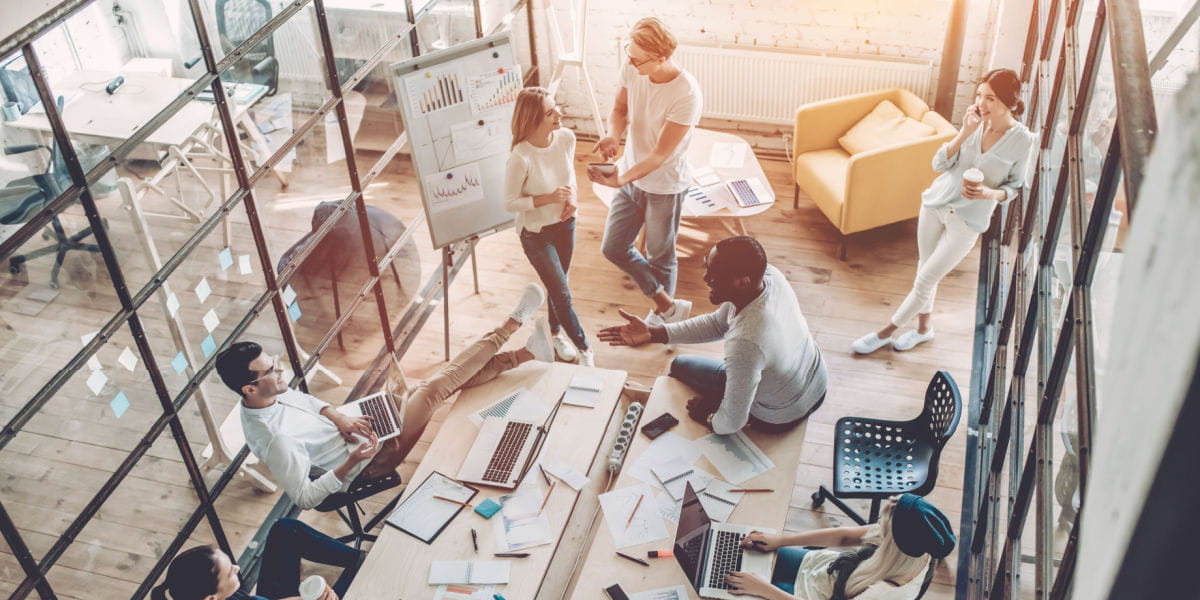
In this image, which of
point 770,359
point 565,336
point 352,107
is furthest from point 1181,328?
point 565,336

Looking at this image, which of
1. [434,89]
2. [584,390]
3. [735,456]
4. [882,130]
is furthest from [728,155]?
[735,456]

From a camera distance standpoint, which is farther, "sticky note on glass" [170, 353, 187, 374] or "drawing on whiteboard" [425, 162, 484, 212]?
"drawing on whiteboard" [425, 162, 484, 212]

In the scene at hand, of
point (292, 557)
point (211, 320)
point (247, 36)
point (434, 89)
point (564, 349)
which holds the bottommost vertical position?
point (564, 349)

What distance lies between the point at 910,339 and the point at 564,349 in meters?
1.88

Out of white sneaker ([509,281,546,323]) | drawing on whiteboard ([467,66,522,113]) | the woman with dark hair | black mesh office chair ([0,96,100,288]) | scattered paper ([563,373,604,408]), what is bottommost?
the woman with dark hair

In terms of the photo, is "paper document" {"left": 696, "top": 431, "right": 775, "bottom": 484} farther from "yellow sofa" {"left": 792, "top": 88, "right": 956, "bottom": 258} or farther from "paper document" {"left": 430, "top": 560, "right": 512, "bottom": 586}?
"yellow sofa" {"left": 792, "top": 88, "right": 956, "bottom": 258}

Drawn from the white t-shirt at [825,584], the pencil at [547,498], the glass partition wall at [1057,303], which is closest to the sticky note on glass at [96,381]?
the pencil at [547,498]

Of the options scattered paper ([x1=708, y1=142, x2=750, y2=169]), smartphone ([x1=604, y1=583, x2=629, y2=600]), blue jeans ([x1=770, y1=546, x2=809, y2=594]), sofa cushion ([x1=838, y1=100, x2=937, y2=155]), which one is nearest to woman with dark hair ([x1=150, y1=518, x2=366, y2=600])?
smartphone ([x1=604, y1=583, x2=629, y2=600])

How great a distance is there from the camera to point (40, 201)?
9.48 ft

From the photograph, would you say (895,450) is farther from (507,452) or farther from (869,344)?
(507,452)

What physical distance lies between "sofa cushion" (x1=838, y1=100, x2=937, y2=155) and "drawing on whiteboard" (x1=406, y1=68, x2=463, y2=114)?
2729mm

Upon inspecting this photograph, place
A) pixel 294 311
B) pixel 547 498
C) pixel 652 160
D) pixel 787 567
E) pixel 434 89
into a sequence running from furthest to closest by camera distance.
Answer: pixel 652 160
pixel 434 89
pixel 294 311
pixel 547 498
pixel 787 567

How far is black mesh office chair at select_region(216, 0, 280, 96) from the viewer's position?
3619 mm

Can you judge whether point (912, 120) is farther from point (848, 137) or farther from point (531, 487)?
point (531, 487)
